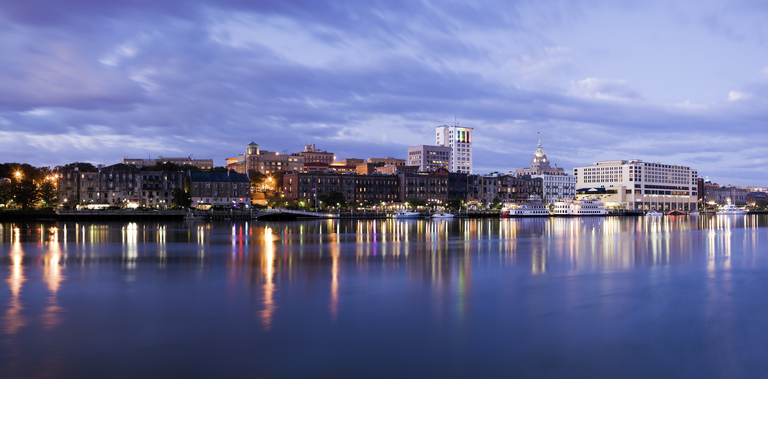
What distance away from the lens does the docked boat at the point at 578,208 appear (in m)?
154

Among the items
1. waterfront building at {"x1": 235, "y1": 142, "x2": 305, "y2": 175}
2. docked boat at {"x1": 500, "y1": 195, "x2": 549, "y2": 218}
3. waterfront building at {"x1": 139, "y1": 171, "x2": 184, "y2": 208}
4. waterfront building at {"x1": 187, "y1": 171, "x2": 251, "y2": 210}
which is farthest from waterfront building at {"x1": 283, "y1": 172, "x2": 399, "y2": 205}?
waterfront building at {"x1": 235, "y1": 142, "x2": 305, "y2": 175}

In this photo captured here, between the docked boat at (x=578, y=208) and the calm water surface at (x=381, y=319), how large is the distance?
125744 mm

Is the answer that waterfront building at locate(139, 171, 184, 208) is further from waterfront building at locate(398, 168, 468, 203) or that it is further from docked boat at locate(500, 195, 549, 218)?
docked boat at locate(500, 195, 549, 218)

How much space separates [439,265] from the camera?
29.9 m

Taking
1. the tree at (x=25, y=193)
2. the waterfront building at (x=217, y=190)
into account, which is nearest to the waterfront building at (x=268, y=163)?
the waterfront building at (x=217, y=190)

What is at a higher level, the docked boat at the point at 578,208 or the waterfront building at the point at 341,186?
the waterfront building at the point at 341,186

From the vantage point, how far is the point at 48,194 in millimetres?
116125

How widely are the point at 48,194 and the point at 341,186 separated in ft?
221

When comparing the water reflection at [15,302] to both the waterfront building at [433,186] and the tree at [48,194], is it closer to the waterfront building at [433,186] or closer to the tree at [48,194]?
the tree at [48,194]

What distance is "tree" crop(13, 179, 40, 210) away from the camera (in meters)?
106

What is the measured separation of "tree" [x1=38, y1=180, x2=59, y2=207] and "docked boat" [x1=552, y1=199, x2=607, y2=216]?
12177 cm

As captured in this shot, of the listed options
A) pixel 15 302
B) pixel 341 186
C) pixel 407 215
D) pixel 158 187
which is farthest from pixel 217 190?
pixel 15 302

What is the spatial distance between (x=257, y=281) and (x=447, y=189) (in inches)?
5674

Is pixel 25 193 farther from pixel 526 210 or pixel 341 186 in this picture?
pixel 526 210
